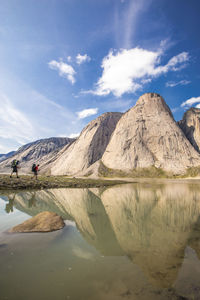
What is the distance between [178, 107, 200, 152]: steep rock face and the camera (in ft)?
303

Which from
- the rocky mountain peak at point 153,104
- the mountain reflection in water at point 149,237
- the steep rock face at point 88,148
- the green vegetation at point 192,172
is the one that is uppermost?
the rocky mountain peak at point 153,104

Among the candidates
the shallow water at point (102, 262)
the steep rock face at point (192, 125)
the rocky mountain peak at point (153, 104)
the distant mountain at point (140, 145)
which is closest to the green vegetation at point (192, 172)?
the distant mountain at point (140, 145)

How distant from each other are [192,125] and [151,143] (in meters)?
31.2

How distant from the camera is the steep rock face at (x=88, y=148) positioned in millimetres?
94062

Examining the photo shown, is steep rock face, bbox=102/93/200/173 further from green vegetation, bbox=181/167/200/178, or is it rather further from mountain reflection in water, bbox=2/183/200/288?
mountain reflection in water, bbox=2/183/200/288

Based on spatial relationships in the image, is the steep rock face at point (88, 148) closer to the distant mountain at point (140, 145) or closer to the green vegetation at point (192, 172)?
the distant mountain at point (140, 145)

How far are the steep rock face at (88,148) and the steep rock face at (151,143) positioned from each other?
1018cm

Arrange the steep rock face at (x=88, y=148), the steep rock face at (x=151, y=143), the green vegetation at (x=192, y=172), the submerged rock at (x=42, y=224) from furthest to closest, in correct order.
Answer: the steep rock face at (x=88, y=148) → the steep rock face at (x=151, y=143) → the green vegetation at (x=192, y=172) → the submerged rock at (x=42, y=224)

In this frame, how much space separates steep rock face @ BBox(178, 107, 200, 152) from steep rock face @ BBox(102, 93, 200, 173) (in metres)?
9.54

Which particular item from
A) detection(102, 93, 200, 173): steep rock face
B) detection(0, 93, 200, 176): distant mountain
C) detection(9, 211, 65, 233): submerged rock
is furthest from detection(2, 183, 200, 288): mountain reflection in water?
detection(102, 93, 200, 173): steep rock face

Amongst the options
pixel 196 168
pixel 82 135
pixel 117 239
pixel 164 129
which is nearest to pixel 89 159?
pixel 82 135

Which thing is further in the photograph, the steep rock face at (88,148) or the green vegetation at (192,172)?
the steep rock face at (88,148)

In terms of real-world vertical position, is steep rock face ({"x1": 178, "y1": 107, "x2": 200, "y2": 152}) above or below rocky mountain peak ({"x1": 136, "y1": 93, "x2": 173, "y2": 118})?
below

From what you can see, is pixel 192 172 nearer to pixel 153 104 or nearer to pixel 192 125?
pixel 192 125
